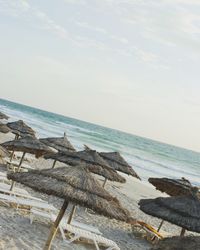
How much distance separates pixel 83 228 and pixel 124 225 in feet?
8.92

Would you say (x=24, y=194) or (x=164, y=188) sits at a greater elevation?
(x=164, y=188)

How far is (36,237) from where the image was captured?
797 cm

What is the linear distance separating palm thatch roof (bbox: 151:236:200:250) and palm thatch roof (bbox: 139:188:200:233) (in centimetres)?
261

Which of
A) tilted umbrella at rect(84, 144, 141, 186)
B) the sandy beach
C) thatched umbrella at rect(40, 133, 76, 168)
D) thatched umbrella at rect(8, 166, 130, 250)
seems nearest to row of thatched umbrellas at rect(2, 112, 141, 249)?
thatched umbrella at rect(8, 166, 130, 250)

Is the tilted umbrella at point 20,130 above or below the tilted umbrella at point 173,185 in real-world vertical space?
below

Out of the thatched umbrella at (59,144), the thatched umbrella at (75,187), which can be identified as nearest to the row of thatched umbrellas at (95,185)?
the thatched umbrella at (75,187)

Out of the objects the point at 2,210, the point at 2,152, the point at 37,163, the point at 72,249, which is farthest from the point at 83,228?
the point at 37,163

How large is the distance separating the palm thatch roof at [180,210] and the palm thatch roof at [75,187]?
207 centimetres

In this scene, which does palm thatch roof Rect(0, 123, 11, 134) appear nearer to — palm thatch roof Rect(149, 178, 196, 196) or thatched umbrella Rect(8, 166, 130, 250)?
palm thatch roof Rect(149, 178, 196, 196)

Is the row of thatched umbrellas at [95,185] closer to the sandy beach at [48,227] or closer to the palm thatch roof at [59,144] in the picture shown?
the sandy beach at [48,227]

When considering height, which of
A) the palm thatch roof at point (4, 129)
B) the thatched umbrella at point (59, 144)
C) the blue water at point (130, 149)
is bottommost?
the blue water at point (130, 149)

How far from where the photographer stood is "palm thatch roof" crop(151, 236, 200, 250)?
523cm

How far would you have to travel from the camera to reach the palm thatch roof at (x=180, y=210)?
8.13 m

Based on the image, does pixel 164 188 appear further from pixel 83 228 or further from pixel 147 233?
pixel 83 228
